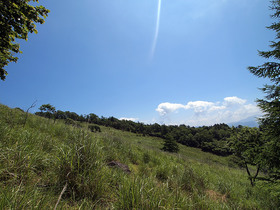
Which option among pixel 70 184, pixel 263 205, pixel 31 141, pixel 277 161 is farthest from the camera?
pixel 277 161

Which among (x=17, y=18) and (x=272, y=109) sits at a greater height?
(x=17, y=18)

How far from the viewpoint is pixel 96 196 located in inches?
80.4

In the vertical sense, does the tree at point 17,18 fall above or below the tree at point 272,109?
above

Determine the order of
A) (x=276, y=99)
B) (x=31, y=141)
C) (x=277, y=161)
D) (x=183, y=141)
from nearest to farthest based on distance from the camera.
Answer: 1. (x=31, y=141)
2. (x=277, y=161)
3. (x=276, y=99)
4. (x=183, y=141)

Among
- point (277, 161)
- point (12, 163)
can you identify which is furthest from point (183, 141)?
point (12, 163)

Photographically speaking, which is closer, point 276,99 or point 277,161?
point 277,161

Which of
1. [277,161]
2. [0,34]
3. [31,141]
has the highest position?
[0,34]

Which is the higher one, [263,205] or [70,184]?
[70,184]

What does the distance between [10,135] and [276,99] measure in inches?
377

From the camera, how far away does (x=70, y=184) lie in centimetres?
204

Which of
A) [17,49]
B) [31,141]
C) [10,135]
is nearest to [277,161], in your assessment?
[31,141]

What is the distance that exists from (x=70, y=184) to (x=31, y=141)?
216 centimetres

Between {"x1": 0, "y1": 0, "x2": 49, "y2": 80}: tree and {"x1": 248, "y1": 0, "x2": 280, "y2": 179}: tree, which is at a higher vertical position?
{"x1": 0, "y1": 0, "x2": 49, "y2": 80}: tree

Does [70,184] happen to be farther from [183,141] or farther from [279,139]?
[183,141]
